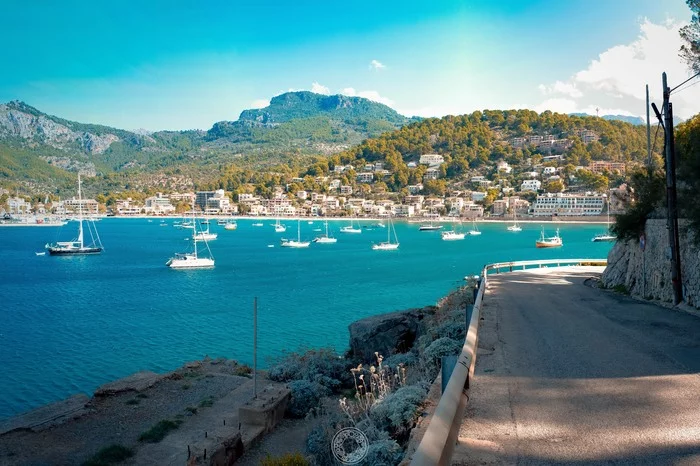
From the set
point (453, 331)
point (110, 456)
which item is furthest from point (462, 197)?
point (110, 456)

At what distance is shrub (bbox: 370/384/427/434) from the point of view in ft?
18.3

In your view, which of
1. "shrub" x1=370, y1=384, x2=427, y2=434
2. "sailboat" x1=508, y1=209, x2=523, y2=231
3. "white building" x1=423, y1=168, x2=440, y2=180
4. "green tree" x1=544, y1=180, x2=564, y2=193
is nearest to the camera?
"shrub" x1=370, y1=384, x2=427, y2=434

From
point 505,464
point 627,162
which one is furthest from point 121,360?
point 627,162

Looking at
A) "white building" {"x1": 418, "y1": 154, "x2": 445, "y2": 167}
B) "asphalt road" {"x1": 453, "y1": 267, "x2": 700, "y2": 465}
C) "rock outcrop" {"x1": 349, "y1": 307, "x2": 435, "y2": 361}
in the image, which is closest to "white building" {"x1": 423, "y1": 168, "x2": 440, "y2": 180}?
"white building" {"x1": 418, "y1": 154, "x2": 445, "y2": 167}

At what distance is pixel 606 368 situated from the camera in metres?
7.24

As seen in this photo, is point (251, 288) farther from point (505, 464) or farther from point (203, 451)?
point (505, 464)

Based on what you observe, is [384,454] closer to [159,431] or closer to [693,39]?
[159,431]

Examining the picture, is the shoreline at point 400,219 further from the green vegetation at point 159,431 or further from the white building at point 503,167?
the green vegetation at point 159,431

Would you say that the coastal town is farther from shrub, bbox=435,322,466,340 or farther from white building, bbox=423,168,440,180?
shrub, bbox=435,322,466,340

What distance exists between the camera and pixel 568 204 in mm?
146375

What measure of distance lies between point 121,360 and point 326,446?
19646mm

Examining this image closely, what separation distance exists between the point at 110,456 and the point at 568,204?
150588mm

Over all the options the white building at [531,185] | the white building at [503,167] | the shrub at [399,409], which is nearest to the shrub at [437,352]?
the shrub at [399,409]

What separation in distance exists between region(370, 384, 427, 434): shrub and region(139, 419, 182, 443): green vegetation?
8.54 metres
